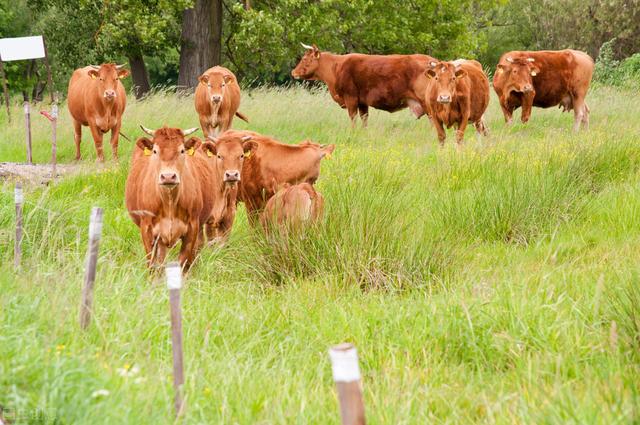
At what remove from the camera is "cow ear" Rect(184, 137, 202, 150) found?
7.52m

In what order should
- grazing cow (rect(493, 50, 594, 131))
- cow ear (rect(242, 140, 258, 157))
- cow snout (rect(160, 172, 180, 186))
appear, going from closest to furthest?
cow snout (rect(160, 172, 180, 186))
cow ear (rect(242, 140, 258, 157))
grazing cow (rect(493, 50, 594, 131))

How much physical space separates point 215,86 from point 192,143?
7612mm

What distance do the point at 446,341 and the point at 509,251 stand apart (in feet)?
9.32

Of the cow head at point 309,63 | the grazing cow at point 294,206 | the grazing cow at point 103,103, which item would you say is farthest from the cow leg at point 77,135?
the grazing cow at point 294,206

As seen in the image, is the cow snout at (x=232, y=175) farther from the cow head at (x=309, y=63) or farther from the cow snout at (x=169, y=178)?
the cow head at (x=309, y=63)

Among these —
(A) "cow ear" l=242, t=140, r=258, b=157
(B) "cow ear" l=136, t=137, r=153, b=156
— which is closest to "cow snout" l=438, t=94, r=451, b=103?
Answer: (A) "cow ear" l=242, t=140, r=258, b=157

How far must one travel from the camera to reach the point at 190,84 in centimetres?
2267

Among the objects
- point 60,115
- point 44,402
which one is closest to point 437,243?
point 44,402

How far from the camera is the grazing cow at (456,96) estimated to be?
14.3 meters

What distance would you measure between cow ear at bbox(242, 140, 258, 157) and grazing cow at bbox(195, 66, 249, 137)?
6633 mm

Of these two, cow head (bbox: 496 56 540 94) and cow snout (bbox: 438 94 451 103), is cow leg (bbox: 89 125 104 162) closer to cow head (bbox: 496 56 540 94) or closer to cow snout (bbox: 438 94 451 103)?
cow snout (bbox: 438 94 451 103)

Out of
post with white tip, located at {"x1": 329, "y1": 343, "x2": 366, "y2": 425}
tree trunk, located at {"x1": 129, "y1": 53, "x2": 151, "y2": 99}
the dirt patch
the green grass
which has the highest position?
post with white tip, located at {"x1": 329, "y1": 343, "x2": 366, "y2": 425}

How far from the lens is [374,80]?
18281 mm

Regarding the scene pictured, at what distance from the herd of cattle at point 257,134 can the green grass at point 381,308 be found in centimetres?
34
